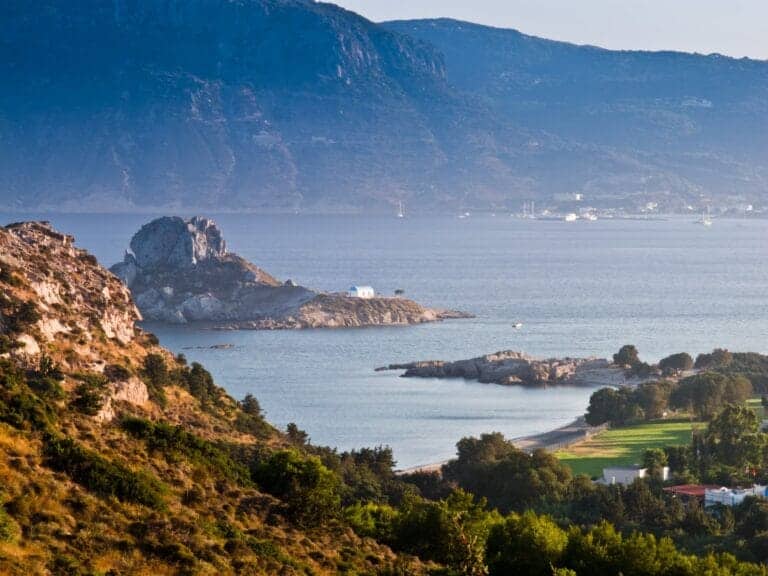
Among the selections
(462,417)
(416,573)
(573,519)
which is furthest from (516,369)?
(416,573)

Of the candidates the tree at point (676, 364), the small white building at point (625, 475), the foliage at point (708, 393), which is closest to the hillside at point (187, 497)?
the small white building at point (625, 475)

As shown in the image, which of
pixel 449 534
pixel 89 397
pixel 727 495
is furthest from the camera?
pixel 727 495

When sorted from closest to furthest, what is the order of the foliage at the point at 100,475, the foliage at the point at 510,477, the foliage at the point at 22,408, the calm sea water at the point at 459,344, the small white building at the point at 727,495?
the foliage at the point at 100,475
the foliage at the point at 22,408
the small white building at the point at 727,495
the foliage at the point at 510,477
the calm sea water at the point at 459,344

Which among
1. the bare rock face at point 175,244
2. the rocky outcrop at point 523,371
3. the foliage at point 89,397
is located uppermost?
the bare rock face at point 175,244

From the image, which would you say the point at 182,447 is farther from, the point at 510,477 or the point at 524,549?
the point at 510,477

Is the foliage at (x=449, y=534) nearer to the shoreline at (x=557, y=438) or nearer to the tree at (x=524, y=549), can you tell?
the tree at (x=524, y=549)

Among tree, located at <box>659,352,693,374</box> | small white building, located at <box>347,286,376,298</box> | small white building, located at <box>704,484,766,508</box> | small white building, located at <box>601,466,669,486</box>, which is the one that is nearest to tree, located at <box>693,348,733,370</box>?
tree, located at <box>659,352,693,374</box>

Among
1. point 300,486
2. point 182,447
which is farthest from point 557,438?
point 182,447

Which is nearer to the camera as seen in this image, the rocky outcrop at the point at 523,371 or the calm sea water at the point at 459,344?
the calm sea water at the point at 459,344
